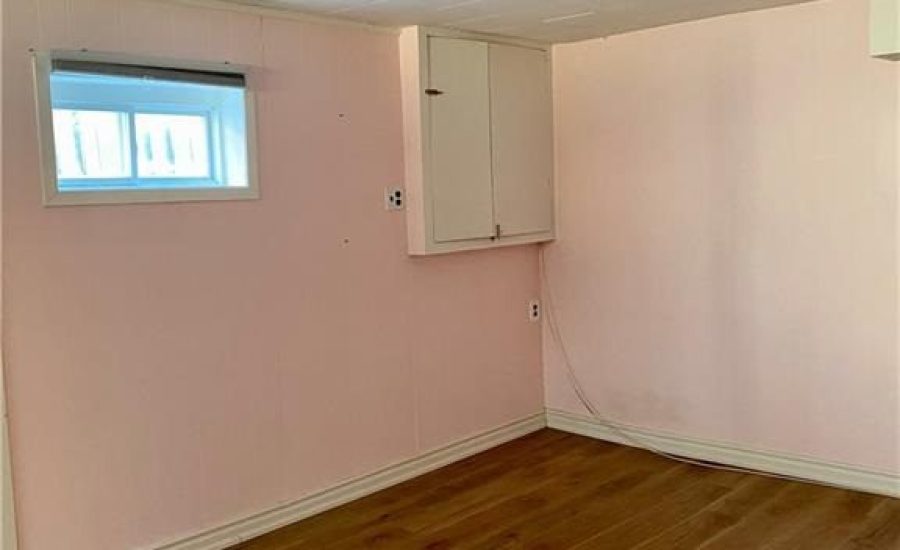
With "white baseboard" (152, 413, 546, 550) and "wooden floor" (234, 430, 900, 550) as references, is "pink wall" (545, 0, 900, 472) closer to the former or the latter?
"wooden floor" (234, 430, 900, 550)

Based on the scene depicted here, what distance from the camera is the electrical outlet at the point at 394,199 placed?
12.5ft

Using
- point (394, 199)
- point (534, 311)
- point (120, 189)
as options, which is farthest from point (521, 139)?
point (120, 189)

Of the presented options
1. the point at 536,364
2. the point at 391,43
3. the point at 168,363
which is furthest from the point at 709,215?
the point at 168,363

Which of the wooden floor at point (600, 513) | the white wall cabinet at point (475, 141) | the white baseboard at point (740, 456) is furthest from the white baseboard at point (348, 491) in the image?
the white wall cabinet at point (475, 141)

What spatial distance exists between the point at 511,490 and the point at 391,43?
82.3 inches

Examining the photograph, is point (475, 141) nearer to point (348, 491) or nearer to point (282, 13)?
point (282, 13)

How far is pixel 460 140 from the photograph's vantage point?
397 centimetres

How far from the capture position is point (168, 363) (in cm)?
308

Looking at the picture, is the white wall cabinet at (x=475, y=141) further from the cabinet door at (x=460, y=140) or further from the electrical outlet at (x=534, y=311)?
the electrical outlet at (x=534, y=311)

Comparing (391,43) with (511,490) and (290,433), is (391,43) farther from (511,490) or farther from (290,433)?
(511,490)

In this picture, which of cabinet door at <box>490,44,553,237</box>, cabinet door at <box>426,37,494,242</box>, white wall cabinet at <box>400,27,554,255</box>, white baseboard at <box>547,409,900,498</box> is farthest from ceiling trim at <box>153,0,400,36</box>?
white baseboard at <box>547,409,900,498</box>

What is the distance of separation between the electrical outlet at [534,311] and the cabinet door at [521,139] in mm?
423

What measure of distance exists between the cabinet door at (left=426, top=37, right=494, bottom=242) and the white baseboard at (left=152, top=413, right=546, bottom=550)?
108 cm

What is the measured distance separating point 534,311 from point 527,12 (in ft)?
5.70
